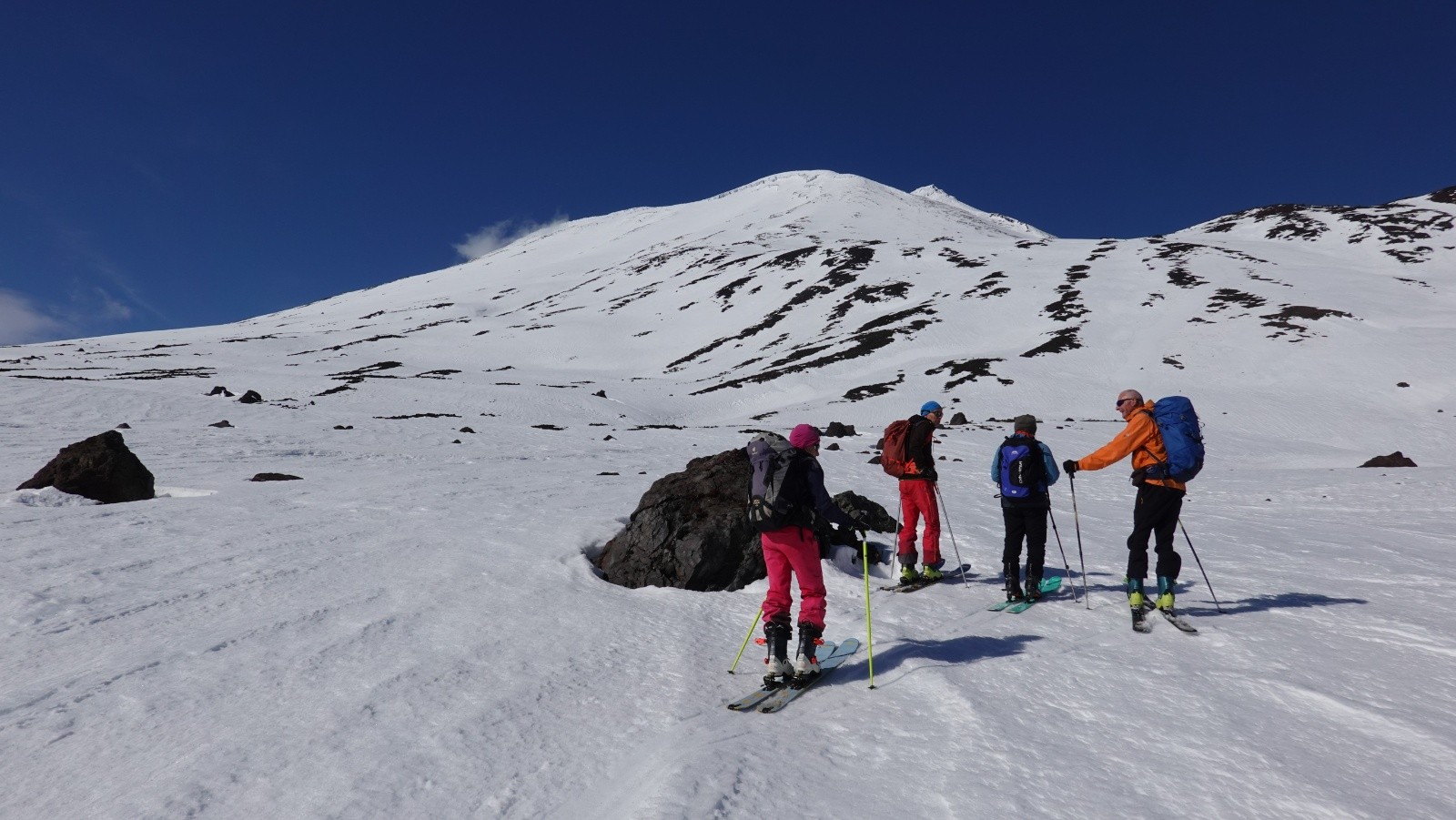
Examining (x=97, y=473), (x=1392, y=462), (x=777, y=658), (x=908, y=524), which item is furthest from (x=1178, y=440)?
(x=1392, y=462)

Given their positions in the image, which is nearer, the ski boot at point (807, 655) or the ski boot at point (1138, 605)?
the ski boot at point (807, 655)

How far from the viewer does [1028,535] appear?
748cm

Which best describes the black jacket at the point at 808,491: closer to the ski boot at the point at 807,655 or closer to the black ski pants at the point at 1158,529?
the ski boot at the point at 807,655

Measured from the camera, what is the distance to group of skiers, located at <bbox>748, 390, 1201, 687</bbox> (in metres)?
5.33

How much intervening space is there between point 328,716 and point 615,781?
2.13 meters

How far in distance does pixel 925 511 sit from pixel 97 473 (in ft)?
44.1

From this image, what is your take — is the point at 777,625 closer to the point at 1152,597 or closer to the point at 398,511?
the point at 1152,597

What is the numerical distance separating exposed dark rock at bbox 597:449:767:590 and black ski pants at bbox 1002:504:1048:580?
292 cm

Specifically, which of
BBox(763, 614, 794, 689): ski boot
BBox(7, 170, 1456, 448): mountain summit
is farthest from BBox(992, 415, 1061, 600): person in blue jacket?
BBox(7, 170, 1456, 448): mountain summit

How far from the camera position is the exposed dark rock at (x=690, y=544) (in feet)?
25.2

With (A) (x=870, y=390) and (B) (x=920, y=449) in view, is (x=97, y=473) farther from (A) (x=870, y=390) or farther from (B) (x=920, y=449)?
(A) (x=870, y=390)

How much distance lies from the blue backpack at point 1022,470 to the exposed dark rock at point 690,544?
308 cm

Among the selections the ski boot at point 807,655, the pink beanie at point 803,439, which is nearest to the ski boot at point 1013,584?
the ski boot at point 807,655

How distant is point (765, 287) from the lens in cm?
9975
